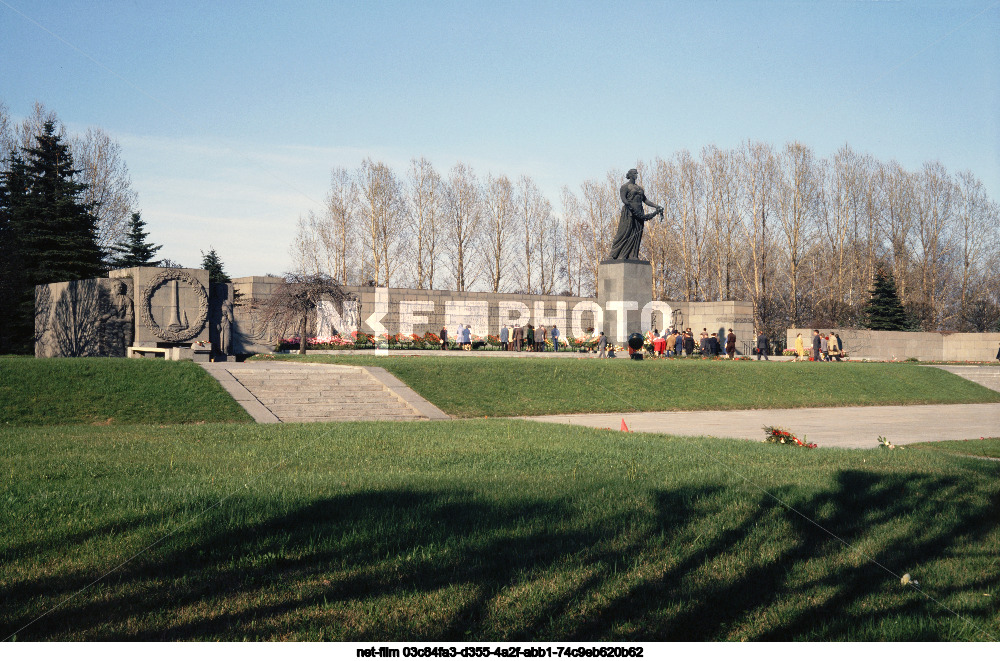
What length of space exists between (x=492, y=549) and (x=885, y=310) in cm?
4906

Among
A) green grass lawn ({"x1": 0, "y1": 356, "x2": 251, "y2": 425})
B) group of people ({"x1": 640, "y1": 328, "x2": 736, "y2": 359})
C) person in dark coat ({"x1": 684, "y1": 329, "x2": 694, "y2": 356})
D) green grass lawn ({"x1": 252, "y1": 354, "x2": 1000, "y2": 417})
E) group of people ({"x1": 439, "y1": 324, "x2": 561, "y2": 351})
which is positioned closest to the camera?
green grass lawn ({"x1": 0, "y1": 356, "x2": 251, "y2": 425})

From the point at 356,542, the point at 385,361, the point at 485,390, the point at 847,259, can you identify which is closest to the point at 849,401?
the point at 485,390

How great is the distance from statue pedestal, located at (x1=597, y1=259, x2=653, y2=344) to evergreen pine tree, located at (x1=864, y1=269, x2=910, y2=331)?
26727mm

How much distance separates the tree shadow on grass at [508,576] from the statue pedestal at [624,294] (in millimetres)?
21063

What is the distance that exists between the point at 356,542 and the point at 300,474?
270 centimetres

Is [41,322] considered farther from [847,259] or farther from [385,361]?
[847,259]

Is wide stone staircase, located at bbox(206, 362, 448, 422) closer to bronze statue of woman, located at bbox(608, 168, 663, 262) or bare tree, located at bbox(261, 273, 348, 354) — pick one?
bare tree, located at bbox(261, 273, 348, 354)

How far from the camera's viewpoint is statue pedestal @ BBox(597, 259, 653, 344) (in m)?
27.4

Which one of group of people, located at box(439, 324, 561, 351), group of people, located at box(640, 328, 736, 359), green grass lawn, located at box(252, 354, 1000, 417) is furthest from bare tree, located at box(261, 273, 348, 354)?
group of people, located at box(640, 328, 736, 359)

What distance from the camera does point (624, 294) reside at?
1078 inches

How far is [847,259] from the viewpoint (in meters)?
Answer: 59.6

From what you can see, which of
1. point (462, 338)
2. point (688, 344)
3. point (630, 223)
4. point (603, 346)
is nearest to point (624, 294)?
point (603, 346)

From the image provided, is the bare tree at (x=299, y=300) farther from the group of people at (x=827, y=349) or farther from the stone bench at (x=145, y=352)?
the group of people at (x=827, y=349)

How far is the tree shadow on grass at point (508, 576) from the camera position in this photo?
12.8 feet
